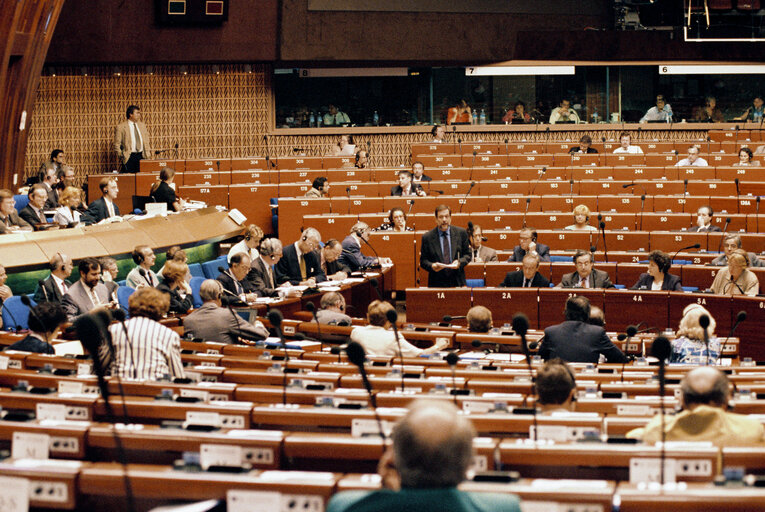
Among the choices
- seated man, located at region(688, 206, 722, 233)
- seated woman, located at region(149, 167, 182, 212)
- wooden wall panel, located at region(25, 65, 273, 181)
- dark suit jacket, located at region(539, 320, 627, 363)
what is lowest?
dark suit jacket, located at region(539, 320, 627, 363)

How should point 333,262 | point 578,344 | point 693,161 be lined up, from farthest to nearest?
1. point 693,161
2. point 333,262
3. point 578,344

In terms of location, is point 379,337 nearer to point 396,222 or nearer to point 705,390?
point 705,390

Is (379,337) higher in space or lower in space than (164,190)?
lower

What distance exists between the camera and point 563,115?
1683 centimetres

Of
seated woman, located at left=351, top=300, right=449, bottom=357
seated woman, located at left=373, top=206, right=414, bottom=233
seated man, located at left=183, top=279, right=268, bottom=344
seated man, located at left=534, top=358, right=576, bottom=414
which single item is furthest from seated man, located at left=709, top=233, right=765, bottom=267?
seated man, located at left=534, top=358, right=576, bottom=414

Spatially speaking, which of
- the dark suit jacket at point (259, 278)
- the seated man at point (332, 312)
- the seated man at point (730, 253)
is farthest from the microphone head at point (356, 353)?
the seated man at point (730, 253)

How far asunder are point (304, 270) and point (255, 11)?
293 inches

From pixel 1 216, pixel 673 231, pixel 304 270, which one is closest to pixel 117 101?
pixel 1 216

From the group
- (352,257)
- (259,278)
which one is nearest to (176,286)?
(259,278)

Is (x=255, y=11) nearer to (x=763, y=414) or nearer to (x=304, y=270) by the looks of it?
(x=304, y=270)

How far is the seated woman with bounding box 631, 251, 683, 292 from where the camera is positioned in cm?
824

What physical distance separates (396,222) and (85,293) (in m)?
4.20

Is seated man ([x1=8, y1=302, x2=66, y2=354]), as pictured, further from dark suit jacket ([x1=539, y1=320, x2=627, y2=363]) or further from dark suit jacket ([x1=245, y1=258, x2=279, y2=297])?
dark suit jacket ([x1=245, y1=258, x2=279, y2=297])

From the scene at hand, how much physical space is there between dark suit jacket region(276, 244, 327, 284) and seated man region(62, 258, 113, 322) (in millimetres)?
2175
